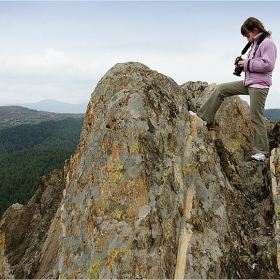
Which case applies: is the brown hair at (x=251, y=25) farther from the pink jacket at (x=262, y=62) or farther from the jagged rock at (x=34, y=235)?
the jagged rock at (x=34, y=235)

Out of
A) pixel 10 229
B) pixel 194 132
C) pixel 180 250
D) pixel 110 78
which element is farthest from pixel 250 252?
pixel 10 229

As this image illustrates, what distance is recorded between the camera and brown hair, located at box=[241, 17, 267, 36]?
9711 millimetres

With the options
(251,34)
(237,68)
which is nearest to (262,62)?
(237,68)

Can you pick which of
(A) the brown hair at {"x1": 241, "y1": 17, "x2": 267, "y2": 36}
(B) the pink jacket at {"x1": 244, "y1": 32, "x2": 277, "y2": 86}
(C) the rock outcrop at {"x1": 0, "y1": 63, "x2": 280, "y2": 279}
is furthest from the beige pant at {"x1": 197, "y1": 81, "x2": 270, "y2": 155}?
(A) the brown hair at {"x1": 241, "y1": 17, "x2": 267, "y2": 36}

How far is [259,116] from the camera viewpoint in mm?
10406

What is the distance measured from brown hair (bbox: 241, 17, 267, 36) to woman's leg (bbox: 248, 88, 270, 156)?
7.77 ft

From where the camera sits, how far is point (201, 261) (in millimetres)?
7648

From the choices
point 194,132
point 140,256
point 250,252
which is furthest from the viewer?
point 194,132

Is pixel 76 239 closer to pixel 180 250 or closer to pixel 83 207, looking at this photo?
pixel 83 207

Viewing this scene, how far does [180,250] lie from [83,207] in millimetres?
3832

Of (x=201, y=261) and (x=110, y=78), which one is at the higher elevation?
(x=110, y=78)

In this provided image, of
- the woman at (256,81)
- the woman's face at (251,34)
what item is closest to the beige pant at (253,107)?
the woman at (256,81)

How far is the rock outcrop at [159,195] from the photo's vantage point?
25.5ft

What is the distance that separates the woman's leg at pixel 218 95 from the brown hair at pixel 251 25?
2.14 metres
